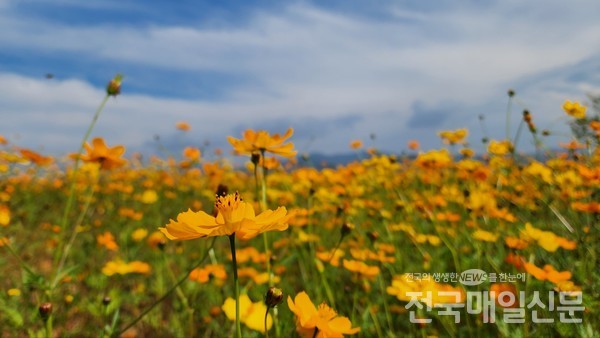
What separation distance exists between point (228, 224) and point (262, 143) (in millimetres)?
611

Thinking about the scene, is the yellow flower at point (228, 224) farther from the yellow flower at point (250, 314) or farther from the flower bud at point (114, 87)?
the flower bud at point (114, 87)

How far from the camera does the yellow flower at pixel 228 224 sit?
593 mm

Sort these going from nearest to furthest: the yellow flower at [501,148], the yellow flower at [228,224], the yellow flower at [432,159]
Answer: the yellow flower at [228,224] → the yellow flower at [432,159] → the yellow flower at [501,148]

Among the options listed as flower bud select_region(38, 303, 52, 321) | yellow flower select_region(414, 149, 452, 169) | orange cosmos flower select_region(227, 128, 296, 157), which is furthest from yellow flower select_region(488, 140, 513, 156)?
flower bud select_region(38, 303, 52, 321)

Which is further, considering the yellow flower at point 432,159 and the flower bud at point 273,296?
the yellow flower at point 432,159

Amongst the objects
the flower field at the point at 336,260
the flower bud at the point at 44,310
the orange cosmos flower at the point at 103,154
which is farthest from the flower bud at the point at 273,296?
the orange cosmos flower at the point at 103,154

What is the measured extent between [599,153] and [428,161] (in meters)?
1.82

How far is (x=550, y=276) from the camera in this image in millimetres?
1184

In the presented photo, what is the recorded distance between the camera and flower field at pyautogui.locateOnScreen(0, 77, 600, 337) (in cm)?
111

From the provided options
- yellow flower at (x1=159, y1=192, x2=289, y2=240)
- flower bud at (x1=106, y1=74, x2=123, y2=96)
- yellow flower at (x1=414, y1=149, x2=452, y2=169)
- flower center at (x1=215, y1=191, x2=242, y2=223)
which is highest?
flower bud at (x1=106, y1=74, x2=123, y2=96)

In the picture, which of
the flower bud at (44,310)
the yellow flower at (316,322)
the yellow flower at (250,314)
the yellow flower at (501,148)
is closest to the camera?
the yellow flower at (316,322)

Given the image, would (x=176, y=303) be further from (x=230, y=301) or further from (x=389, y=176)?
(x=389, y=176)

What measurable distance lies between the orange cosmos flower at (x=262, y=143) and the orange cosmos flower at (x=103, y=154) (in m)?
0.47

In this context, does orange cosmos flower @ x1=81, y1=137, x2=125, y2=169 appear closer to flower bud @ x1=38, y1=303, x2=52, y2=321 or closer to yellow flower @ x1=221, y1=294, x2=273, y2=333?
flower bud @ x1=38, y1=303, x2=52, y2=321
